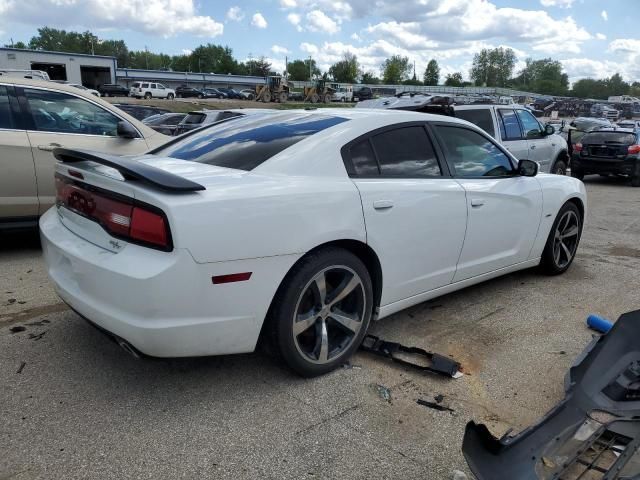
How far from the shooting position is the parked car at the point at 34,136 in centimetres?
525

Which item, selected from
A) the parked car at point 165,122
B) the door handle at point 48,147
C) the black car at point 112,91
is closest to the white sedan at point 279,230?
the door handle at point 48,147

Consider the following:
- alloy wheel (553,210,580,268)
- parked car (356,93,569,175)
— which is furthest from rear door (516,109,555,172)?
alloy wheel (553,210,580,268)

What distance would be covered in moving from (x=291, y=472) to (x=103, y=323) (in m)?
1.18

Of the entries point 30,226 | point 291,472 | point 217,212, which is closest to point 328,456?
point 291,472

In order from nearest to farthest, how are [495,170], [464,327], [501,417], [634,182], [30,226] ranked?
[501,417], [464,327], [495,170], [30,226], [634,182]

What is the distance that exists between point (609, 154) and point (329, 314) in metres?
12.9

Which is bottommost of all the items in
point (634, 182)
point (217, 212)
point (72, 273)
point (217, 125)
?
point (634, 182)

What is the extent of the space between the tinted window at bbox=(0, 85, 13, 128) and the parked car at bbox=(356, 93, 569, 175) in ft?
20.4

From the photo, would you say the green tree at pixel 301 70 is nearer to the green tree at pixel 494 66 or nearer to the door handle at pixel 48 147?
the green tree at pixel 494 66

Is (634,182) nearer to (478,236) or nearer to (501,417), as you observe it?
(478,236)

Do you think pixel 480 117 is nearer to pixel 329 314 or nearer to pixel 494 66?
pixel 329 314

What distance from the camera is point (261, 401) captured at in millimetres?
2936

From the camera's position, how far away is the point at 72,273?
2924 mm

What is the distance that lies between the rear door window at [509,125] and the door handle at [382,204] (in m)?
6.82
